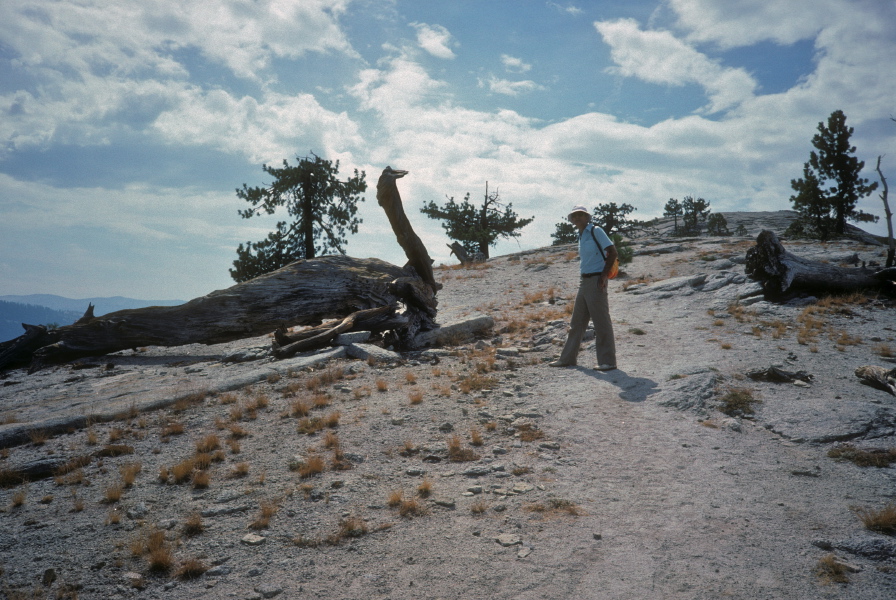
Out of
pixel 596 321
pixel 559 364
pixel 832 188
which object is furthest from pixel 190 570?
pixel 832 188

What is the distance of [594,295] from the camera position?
957cm

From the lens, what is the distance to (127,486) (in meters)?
5.36

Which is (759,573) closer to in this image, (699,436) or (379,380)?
(699,436)

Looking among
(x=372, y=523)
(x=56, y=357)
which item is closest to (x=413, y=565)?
(x=372, y=523)

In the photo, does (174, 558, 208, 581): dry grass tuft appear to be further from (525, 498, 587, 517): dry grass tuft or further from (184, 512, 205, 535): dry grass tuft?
(525, 498, 587, 517): dry grass tuft

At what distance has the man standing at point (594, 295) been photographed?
952cm

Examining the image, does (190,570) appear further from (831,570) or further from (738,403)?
(738,403)

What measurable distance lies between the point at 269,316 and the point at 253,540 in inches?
390

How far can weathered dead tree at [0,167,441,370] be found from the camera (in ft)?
41.1

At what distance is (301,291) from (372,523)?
10.4 metres

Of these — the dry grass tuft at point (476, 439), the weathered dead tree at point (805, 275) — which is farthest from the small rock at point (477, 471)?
the weathered dead tree at point (805, 275)

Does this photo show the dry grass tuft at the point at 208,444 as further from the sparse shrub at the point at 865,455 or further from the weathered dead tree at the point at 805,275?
the weathered dead tree at the point at 805,275

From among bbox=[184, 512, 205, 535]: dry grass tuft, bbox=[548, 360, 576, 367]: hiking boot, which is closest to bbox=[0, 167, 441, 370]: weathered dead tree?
bbox=[548, 360, 576, 367]: hiking boot

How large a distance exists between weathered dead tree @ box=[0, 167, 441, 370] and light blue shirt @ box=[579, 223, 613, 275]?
534cm
